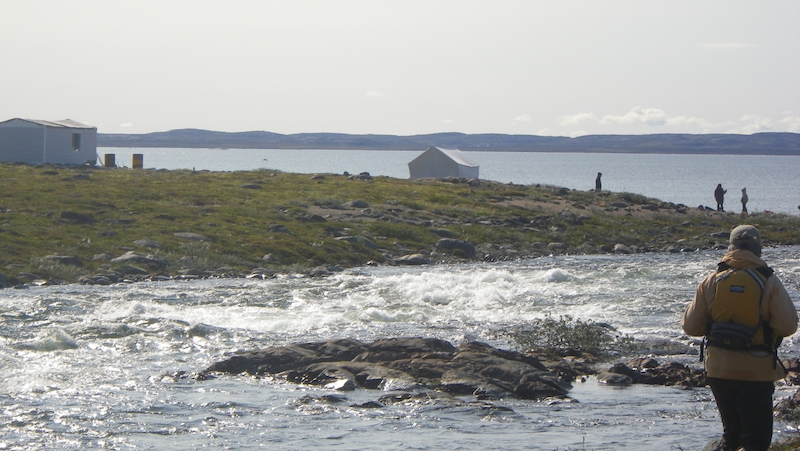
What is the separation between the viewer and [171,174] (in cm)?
5772

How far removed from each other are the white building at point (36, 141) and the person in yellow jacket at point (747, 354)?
56.5 m

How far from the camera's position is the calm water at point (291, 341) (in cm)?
1187

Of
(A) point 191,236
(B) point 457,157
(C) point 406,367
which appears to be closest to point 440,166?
(B) point 457,157

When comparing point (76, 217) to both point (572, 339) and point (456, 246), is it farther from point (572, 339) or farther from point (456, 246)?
point (572, 339)

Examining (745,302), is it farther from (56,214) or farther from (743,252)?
(56,214)

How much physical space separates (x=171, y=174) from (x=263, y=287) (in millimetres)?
33239

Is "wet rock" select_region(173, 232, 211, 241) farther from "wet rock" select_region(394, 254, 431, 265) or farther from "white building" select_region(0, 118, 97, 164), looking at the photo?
"white building" select_region(0, 118, 97, 164)

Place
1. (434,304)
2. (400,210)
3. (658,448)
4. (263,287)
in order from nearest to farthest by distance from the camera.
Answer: (658,448) → (434,304) → (263,287) → (400,210)

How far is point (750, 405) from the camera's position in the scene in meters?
8.38

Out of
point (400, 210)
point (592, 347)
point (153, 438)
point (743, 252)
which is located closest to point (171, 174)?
point (400, 210)

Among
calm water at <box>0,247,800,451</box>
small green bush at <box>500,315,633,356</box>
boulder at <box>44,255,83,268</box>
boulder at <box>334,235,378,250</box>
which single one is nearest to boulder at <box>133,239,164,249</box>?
boulder at <box>44,255,83,268</box>

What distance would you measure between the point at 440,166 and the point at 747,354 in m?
61.5

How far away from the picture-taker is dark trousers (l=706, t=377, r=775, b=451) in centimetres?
834

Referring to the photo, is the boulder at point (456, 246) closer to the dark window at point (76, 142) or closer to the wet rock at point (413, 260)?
the wet rock at point (413, 260)
